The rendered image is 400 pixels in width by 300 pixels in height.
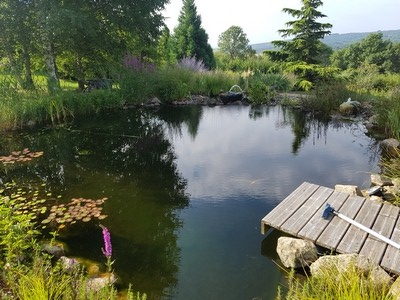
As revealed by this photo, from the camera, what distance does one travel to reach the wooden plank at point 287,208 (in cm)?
294

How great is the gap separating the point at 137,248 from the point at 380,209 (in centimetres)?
249

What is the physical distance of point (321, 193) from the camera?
3467mm

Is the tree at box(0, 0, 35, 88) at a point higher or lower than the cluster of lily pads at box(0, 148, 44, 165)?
higher

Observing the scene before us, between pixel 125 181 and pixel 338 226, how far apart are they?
2.77 metres

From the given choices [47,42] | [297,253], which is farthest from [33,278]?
[47,42]

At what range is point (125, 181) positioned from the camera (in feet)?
13.8

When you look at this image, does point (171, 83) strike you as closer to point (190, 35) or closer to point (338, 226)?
point (338, 226)

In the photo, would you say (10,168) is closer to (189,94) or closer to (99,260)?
(99,260)

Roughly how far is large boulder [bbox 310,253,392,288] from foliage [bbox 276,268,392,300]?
1.3 inches

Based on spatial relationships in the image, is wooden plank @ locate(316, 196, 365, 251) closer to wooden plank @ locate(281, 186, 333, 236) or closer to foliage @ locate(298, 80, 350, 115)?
wooden plank @ locate(281, 186, 333, 236)

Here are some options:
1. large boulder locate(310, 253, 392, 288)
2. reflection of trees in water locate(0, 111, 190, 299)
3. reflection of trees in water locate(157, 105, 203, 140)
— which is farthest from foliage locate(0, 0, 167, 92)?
large boulder locate(310, 253, 392, 288)

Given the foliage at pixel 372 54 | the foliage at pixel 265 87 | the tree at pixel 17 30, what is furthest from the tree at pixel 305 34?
the foliage at pixel 372 54

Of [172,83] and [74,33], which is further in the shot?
[172,83]

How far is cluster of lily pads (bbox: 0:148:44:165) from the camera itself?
4.68 metres
